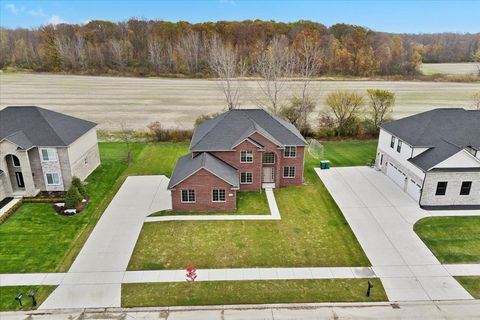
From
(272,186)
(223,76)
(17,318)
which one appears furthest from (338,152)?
(17,318)

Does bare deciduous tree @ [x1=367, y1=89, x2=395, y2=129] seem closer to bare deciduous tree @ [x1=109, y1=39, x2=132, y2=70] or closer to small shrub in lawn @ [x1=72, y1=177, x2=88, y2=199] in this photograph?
small shrub in lawn @ [x1=72, y1=177, x2=88, y2=199]

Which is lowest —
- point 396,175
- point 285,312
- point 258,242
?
point 285,312

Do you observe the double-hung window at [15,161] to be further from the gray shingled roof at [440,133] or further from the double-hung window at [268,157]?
the gray shingled roof at [440,133]

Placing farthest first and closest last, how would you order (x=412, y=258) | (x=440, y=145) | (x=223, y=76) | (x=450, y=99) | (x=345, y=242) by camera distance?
1. (x=450, y=99)
2. (x=223, y=76)
3. (x=440, y=145)
4. (x=345, y=242)
5. (x=412, y=258)

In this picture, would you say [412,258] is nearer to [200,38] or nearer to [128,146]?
[128,146]

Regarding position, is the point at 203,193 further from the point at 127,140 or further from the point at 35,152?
the point at 127,140

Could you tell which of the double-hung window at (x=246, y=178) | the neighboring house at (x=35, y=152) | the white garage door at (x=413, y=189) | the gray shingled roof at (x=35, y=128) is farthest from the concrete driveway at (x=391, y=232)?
the gray shingled roof at (x=35, y=128)

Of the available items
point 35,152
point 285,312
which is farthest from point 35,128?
point 285,312
